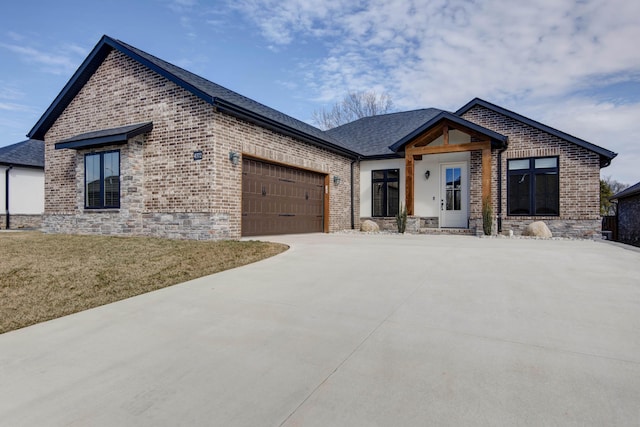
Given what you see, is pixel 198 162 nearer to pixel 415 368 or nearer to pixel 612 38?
pixel 415 368

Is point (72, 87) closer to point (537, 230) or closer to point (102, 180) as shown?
point (102, 180)

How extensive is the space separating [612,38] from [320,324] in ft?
42.6

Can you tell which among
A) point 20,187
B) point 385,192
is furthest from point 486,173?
point 20,187

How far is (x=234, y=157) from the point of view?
31.1 ft

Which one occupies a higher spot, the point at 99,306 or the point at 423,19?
the point at 423,19

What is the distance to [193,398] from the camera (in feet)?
6.54

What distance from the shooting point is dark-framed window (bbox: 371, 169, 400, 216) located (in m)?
15.2

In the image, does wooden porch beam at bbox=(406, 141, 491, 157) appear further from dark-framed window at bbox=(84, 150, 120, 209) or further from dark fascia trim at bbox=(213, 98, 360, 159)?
dark-framed window at bbox=(84, 150, 120, 209)

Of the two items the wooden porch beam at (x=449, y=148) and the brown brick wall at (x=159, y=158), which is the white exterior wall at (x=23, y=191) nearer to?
the brown brick wall at (x=159, y=158)

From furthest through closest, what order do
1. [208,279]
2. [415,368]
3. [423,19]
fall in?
[423,19]
[208,279]
[415,368]

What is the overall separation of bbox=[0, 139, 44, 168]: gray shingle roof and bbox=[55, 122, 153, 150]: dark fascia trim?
32.2ft

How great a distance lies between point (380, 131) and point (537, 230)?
30.0 ft

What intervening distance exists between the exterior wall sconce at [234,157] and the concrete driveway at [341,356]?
213 inches

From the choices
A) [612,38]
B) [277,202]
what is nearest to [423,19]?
[612,38]
